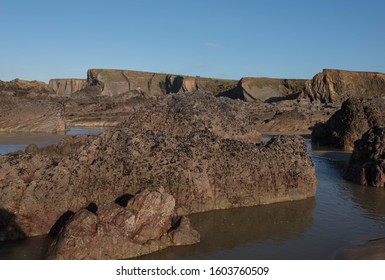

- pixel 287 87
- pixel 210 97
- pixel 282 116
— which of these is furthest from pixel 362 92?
pixel 210 97

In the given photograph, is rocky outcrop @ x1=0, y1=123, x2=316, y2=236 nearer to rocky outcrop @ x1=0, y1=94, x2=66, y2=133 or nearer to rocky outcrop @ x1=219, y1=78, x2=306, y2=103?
rocky outcrop @ x1=0, y1=94, x2=66, y2=133

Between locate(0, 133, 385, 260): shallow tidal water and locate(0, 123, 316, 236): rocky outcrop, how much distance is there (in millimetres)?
375

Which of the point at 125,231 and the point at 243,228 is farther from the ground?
the point at 125,231

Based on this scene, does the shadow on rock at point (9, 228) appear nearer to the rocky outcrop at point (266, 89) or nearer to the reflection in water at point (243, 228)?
the reflection in water at point (243, 228)

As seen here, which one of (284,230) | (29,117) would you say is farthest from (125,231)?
(29,117)

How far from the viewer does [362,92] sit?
59719 mm

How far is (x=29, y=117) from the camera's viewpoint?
2703cm

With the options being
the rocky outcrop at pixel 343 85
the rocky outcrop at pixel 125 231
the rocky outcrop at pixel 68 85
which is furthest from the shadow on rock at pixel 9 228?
the rocky outcrop at pixel 68 85

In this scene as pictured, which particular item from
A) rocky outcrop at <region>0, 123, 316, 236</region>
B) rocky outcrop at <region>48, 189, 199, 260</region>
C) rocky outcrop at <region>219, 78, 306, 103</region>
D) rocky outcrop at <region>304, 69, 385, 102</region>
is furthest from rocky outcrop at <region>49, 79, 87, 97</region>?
rocky outcrop at <region>48, 189, 199, 260</region>

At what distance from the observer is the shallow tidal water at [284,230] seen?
238 inches

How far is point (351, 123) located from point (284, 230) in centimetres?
1519

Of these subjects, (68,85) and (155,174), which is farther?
(68,85)

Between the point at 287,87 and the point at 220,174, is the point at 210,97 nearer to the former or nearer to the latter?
the point at 220,174

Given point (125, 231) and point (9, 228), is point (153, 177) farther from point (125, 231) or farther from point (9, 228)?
point (9, 228)
